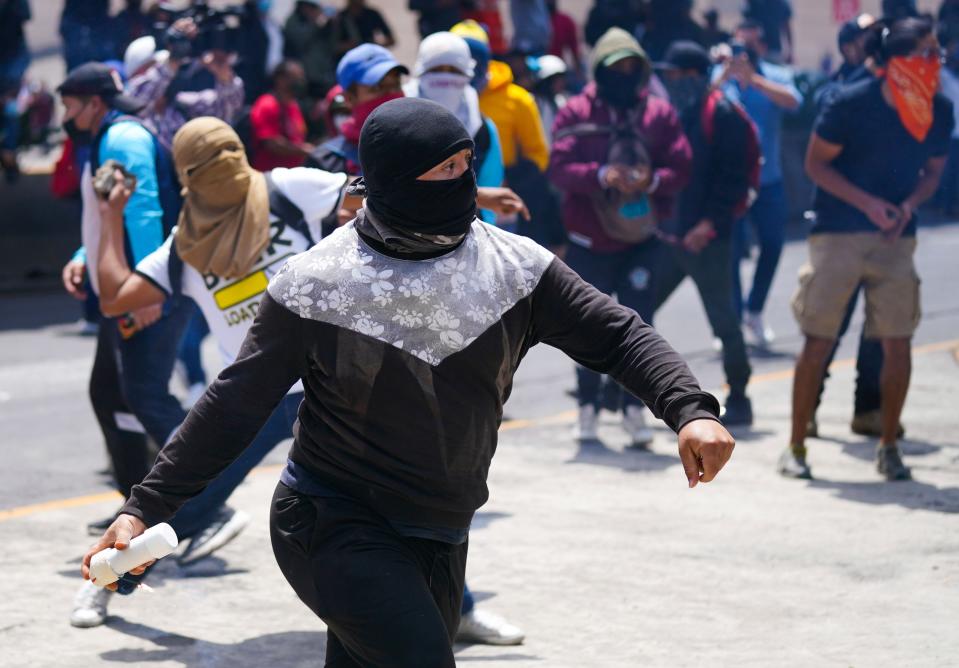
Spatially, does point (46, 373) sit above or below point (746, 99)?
below

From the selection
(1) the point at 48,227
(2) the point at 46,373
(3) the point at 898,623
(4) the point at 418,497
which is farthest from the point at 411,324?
(1) the point at 48,227

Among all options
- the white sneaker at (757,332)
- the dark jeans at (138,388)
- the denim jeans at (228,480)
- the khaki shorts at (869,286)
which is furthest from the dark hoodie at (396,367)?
the white sneaker at (757,332)

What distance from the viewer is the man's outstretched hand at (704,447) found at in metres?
3.33

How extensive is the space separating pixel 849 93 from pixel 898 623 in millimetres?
2936

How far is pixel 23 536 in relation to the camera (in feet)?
22.3

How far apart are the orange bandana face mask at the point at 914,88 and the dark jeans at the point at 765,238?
3.93 meters

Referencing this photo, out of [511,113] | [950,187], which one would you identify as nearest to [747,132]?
[511,113]

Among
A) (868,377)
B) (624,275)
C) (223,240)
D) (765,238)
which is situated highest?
(223,240)

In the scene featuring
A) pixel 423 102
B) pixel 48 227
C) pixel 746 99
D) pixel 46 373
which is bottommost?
pixel 48 227

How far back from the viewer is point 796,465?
758cm

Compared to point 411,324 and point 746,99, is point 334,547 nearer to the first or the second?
point 411,324

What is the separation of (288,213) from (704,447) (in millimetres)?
2601

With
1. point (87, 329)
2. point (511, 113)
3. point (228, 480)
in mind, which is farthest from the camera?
point (87, 329)

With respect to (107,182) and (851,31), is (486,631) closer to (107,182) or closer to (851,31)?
(107,182)
